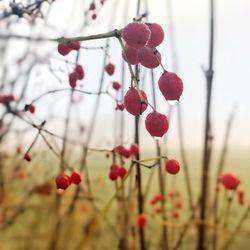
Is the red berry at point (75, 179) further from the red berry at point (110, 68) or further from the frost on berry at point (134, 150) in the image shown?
the red berry at point (110, 68)

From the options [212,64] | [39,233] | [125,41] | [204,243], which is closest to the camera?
[125,41]

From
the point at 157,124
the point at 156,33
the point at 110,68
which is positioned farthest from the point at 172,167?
the point at 110,68

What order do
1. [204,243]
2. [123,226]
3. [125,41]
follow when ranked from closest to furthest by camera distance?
[125,41]
[204,243]
[123,226]

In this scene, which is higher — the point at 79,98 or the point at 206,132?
the point at 79,98

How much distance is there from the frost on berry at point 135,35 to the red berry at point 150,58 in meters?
0.08

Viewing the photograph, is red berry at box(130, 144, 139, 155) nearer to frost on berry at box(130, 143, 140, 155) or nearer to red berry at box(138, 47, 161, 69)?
frost on berry at box(130, 143, 140, 155)

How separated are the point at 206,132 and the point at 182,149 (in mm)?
230

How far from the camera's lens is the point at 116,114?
2068 millimetres

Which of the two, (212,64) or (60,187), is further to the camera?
(212,64)

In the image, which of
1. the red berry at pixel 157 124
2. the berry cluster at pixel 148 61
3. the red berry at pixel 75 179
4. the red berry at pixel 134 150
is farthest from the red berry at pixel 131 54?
the red berry at pixel 134 150

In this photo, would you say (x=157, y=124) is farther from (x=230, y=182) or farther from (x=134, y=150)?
(x=230, y=182)

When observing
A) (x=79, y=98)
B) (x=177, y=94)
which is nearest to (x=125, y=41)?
(x=177, y=94)

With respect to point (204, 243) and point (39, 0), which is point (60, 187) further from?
point (204, 243)

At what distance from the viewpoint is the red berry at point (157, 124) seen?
3.06 ft
